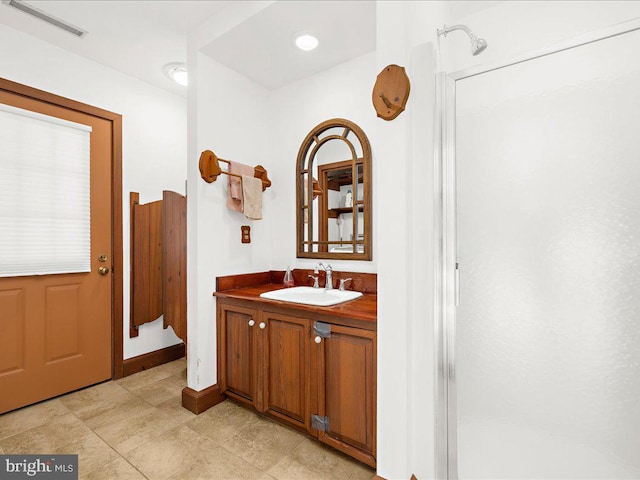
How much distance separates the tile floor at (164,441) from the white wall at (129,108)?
0.63 metres

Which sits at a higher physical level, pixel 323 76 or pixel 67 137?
pixel 323 76

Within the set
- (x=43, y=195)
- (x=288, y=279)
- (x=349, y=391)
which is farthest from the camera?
(x=288, y=279)

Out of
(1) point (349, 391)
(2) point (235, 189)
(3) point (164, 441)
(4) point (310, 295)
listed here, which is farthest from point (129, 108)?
(1) point (349, 391)

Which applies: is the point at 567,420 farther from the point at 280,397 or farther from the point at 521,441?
the point at 280,397

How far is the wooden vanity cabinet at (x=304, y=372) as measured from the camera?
61.7 inches

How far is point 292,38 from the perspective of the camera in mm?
2062

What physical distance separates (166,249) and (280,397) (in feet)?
4.85

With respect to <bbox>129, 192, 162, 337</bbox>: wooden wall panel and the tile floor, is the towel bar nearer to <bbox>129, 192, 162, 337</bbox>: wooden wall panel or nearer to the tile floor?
<bbox>129, 192, 162, 337</bbox>: wooden wall panel

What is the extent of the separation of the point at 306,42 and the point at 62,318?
250cm

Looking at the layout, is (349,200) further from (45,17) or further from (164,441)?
(45,17)

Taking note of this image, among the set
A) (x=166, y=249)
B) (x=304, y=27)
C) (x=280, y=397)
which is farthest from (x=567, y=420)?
(x=166, y=249)

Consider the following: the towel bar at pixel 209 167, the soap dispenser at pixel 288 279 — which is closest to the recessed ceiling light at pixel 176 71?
the towel bar at pixel 209 167

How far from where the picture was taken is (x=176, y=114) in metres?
3.03

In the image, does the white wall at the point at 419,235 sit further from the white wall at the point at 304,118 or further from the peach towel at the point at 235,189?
the peach towel at the point at 235,189
